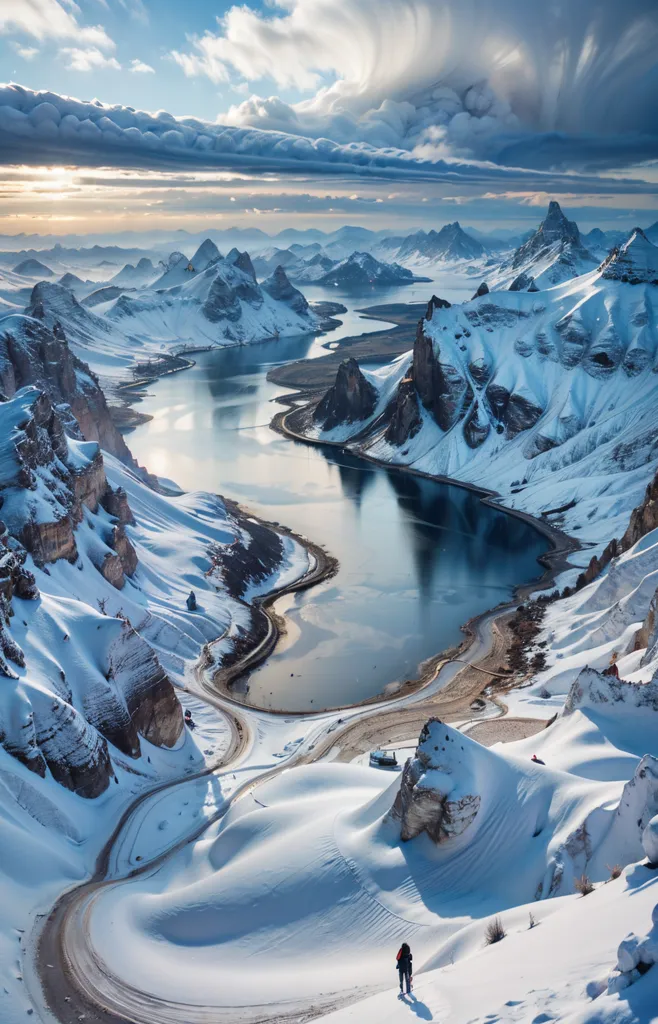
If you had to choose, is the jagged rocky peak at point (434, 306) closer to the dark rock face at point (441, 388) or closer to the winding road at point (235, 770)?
the dark rock face at point (441, 388)

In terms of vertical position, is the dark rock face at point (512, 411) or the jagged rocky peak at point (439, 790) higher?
the jagged rocky peak at point (439, 790)

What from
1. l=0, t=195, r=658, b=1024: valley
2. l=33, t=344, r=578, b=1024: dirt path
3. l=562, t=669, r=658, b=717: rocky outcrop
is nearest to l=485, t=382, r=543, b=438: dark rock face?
l=0, t=195, r=658, b=1024: valley

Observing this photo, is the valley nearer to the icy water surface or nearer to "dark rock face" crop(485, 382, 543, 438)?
the icy water surface

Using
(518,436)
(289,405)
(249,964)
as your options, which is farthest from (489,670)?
(289,405)

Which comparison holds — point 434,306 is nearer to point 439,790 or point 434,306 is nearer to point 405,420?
point 405,420

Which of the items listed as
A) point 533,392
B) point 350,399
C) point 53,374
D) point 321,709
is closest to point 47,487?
point 321,709

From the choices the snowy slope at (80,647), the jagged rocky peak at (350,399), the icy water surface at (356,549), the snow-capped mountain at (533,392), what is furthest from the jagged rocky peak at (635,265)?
the snowy slope at (80,647)
